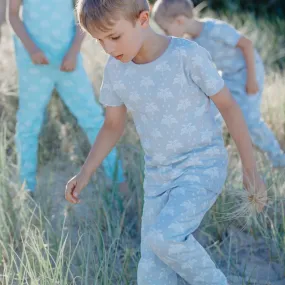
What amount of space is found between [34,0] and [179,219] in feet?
4.99

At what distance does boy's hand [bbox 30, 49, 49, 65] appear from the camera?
3.24 m

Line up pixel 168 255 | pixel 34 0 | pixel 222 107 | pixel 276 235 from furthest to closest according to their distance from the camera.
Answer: pixel 34 0
pixel 276 235
pixel 222 107
pixel 168 255

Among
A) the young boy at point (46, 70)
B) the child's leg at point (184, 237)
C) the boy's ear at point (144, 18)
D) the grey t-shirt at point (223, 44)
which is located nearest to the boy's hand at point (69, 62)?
the young boy at point (46, 70)

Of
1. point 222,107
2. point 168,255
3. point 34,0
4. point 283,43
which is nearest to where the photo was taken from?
point 168,255

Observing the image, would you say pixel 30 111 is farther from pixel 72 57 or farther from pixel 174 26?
pixel 174 26

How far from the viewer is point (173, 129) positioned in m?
2.33

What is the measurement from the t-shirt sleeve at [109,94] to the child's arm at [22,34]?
2.86 ft

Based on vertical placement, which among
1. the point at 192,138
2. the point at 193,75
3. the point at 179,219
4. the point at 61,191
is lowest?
the point at 61,191

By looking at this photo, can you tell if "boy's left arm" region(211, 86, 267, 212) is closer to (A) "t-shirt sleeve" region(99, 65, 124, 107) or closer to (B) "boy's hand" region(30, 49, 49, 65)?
(A) "t-shirt sleeve" region(99, 65, 124, 107)

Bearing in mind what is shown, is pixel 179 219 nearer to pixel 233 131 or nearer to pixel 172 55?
pixel 233 131

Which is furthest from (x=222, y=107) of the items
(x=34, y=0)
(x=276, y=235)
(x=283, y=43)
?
(x=283, y=43)

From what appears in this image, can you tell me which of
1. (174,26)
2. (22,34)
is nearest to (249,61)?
(174,26)

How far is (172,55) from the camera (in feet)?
7.52

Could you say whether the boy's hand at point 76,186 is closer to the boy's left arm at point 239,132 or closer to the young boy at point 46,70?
the boy's left arm at point 239,132
